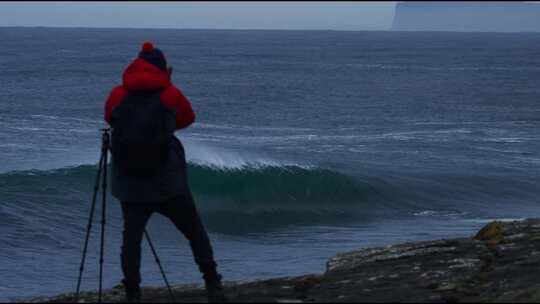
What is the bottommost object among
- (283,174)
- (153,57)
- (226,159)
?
(283,174)

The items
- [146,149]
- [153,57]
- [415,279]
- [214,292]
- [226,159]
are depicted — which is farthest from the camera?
[226,159]

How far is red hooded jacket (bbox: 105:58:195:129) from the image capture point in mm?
7633

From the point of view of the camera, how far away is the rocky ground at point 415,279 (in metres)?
8.33

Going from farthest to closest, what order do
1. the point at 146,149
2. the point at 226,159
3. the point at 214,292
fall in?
1. the point at 226,159
2. the point at 214,292
3. the point at 146,149

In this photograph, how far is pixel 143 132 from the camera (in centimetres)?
758

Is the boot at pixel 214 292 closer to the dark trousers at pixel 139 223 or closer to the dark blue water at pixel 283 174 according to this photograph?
the dark trousers at pixel 139 223

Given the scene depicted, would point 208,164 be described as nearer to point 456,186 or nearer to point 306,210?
point 306,210

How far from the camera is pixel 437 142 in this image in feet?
119

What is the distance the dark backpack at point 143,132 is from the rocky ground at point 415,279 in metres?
1.25

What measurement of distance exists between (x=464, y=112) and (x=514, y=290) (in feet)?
132

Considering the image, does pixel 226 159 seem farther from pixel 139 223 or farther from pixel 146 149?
pixel 146 149

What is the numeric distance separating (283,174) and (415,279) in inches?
723

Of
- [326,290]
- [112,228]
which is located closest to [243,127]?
[112,228]

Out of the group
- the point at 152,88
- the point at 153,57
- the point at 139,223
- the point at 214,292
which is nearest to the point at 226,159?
the point at 214,292
